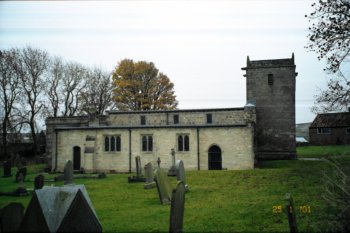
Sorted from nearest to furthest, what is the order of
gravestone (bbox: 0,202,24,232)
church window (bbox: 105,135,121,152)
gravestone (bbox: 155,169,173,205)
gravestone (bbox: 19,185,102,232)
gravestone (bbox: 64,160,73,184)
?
gravestone (bbox: 0,202,24,232)
gravestone (bbox: 19,185,102,232)
gravestone (bbox: 155,169,173,205)
gravestone (bbox: 64,160,73,184)
church window (bbox: 105,135,121,152)

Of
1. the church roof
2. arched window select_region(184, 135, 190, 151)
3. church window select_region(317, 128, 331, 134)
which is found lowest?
arched window select_region(184, 135, 190, 151)

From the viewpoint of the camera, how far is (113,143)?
95.1ft

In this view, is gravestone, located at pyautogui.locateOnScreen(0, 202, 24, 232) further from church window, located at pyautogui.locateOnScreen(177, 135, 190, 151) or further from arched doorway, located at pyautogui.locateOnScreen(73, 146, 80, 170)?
arched doorway, located at pyautogui.locateOnScreen(73, 146, 80, 170)

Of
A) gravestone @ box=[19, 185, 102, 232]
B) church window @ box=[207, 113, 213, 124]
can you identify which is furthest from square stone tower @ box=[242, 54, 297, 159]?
gravestone @ box=[19, 185, 102, 232]

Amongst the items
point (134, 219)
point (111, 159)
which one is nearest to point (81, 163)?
point (111, 159)

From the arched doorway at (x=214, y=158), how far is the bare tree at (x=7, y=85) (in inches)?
1009

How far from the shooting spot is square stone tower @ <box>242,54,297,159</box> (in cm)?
3278

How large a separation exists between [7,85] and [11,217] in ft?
123

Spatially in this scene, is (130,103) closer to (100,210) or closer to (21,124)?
(21,124)

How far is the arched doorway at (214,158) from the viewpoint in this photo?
27281 millimetres

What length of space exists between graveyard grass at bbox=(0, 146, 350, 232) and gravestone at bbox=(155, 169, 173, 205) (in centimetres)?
38

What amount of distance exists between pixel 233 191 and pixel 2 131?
112ft

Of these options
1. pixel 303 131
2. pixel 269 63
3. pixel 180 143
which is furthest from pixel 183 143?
pixel 303 131

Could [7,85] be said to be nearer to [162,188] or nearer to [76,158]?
[76,158]
